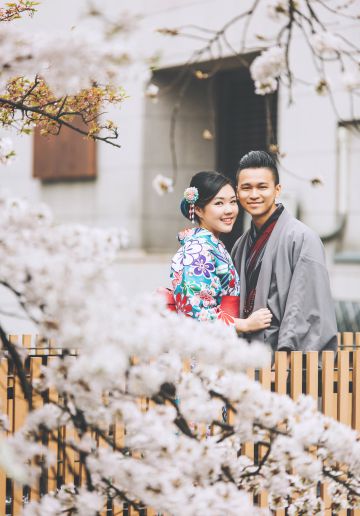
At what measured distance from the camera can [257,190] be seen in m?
4.42

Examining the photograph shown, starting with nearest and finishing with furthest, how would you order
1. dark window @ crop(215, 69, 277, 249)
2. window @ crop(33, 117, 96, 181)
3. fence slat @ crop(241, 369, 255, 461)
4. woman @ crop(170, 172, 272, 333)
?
1. fence slat @ crop(241, 369, 255, 461)
2. woman @ crop(170, 172, 272, 333)
3. dark window @ crop(215, 69, 277, 249)
4. window @ crop(33, 117, 96, 181)

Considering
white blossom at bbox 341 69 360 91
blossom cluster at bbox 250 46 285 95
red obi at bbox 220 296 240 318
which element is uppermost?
blossom cluster at bbox 250 46 285 95

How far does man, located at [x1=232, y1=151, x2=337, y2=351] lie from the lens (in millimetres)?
4270

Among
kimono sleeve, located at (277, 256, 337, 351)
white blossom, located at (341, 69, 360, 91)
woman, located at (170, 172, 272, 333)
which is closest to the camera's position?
white blossom, located at (341, 69, 360, 91)

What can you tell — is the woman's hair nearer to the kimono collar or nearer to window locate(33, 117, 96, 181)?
the kimono collar

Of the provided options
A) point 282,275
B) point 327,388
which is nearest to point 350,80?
point 282,275

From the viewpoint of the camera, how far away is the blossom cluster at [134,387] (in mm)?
2186

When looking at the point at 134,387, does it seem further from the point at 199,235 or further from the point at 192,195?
the point at 192,195

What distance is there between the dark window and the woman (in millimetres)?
7525

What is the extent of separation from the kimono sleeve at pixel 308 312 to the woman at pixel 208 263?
122mm

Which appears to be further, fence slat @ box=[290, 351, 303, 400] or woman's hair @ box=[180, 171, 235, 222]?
woman's hair @ box=[180, 171, 235, 222]

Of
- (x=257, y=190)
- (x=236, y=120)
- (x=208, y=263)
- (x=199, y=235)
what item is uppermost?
(x=236, y=120)

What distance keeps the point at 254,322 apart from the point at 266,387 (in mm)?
333

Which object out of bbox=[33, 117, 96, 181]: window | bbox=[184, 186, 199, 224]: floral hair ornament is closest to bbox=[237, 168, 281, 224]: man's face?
bbox=[184, 186, 199, 224]: floral hair ornament
